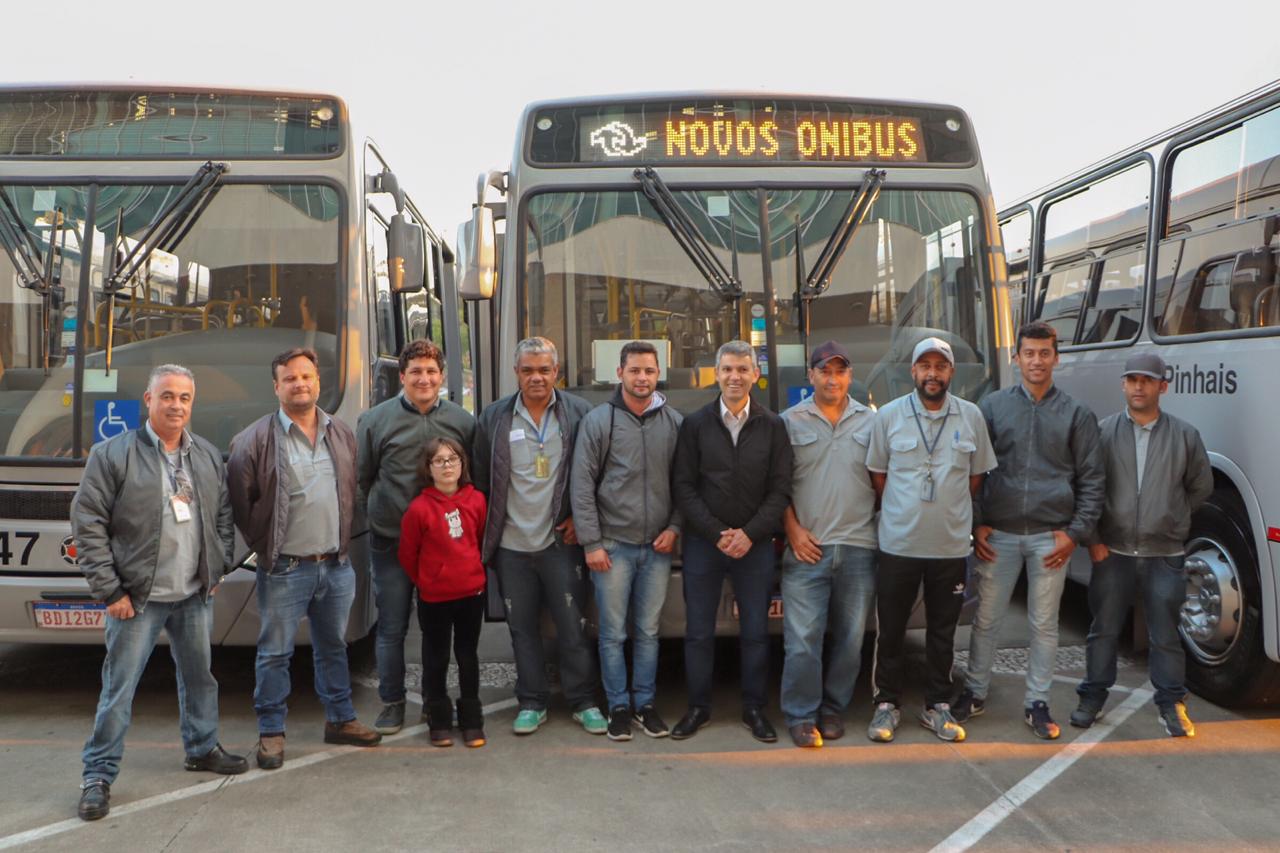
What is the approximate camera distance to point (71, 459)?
5.34m

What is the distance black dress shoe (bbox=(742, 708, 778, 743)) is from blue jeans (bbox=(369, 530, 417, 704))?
1651 mm

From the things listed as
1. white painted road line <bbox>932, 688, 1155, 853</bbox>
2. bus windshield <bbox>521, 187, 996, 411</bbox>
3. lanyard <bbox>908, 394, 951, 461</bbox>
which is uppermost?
bus windshield <bbox>521, 187, 996, 411</bbox>

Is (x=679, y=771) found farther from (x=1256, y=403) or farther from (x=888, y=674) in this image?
(x=1256, y=403)

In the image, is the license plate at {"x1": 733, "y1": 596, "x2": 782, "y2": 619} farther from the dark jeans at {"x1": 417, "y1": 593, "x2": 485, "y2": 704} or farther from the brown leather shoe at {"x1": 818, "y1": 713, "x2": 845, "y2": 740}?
the dark jeans at {"x1": 417, "y1": 593, "x2": 485, "y2": 704}

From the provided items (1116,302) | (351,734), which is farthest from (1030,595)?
(351,734)

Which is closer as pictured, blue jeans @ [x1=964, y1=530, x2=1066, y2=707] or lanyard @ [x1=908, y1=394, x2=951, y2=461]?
lanyard @ [x1=908, y1=394, x2=951, y2=461]

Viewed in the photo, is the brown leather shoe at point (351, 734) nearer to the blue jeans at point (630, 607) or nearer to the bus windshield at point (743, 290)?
the blue jeans at point (630, 607)

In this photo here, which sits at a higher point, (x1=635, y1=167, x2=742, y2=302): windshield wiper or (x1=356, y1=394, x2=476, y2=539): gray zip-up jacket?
(x1=635, y1=167, x2=742, y2=302): windshield wiper

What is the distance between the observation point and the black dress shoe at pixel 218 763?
479 centimetres

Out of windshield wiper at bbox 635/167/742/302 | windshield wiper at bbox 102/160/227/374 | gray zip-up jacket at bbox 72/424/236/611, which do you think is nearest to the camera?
gray zip-up jacket at bbox 72/424/236/611

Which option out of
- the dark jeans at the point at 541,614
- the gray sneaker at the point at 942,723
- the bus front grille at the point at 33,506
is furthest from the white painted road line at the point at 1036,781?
the bus front grille at the point at 33,506

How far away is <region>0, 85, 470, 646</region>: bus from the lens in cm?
536

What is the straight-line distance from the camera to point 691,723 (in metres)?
5.34

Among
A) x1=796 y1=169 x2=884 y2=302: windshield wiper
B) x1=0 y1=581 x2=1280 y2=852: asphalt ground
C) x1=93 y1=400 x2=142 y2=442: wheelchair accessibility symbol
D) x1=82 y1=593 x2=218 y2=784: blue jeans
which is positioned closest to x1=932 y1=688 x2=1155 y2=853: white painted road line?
x1=0 y1=581 x2=1280 y2=852: asphalt ground
